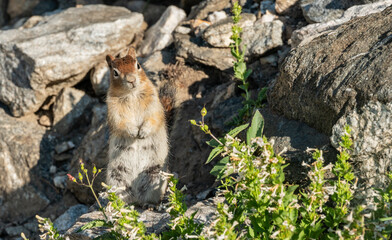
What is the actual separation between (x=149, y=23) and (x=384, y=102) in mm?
6211

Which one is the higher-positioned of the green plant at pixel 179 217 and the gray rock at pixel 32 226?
the green plant at pixel 179 217

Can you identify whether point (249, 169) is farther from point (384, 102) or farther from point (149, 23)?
point (149, 23)

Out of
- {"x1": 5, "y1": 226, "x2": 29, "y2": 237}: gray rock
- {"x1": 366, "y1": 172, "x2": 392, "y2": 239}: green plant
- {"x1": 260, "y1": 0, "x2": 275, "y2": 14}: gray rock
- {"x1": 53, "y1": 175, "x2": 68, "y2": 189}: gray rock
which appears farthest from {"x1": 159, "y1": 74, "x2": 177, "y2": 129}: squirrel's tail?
{"x1": 366, "y1": 172, "x2": 392, "y2": 239}: green plant

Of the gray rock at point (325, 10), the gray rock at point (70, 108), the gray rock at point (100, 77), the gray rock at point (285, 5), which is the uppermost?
the gray rock at point (325, 10)

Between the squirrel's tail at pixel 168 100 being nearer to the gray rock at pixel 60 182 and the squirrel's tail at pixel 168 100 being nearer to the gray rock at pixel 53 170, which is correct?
the gray rock at pixel 60 182

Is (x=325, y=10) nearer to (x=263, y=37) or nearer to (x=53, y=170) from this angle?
(x=263, y=37)

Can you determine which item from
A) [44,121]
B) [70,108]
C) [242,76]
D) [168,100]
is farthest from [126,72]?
A: [44,121]

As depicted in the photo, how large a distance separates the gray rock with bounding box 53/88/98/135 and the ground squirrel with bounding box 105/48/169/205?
2.33 meters

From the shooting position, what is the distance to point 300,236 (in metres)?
3.12

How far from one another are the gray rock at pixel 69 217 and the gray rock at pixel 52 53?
214 cm

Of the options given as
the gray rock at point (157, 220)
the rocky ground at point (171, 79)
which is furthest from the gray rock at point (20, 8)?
the gray rock at point (157, 220)

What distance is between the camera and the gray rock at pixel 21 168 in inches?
308

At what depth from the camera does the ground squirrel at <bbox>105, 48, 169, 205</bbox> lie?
5871 millimetres

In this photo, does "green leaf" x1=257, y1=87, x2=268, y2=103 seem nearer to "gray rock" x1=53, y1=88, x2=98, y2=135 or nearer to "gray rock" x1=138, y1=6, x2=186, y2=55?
"gray rock" x1=138, y1=6, x2=186, y2=55
